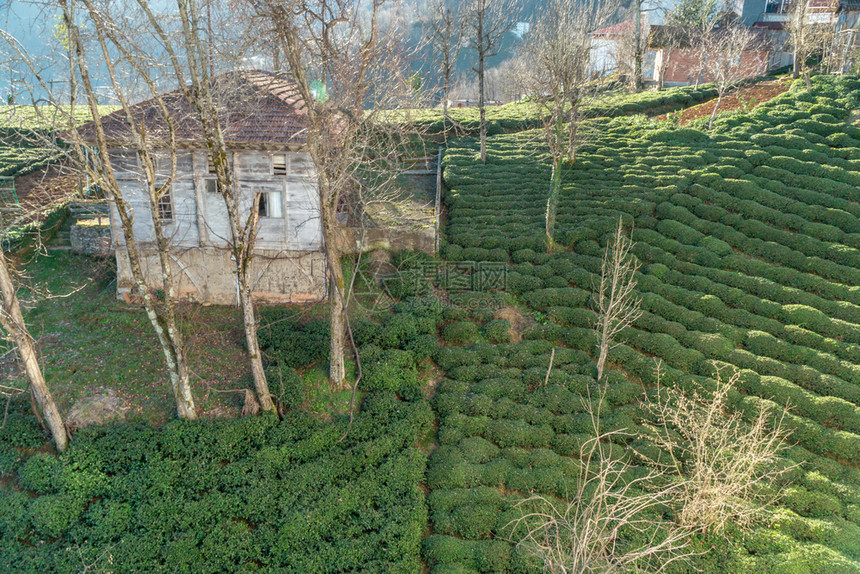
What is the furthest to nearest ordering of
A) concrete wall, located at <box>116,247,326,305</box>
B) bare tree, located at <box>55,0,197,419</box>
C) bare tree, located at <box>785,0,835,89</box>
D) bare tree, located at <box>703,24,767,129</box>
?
1. bare tree, located at <box>703,24,767,129</box>
2. bare tree, located at <box>785,0,835,89</box>
3. concrete wall, located at <box>116,247,326,305</box>
4. bare tree, located at <box>55,0,197,419</box>

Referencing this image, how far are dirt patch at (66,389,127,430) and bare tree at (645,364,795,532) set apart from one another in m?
13.3

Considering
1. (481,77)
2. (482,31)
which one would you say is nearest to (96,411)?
(481,77)

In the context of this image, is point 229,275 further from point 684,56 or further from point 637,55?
point 684,56

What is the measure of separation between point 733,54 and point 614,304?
27237 mm

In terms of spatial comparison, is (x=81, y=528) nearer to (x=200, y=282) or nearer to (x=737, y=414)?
(x=200, y=282)

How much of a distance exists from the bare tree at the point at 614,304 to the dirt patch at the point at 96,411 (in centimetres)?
1298

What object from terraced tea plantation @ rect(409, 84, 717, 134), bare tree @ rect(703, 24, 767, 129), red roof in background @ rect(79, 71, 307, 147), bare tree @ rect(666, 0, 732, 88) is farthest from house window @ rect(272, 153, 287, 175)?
bare tree @ rect(666, 0, 732, 88)

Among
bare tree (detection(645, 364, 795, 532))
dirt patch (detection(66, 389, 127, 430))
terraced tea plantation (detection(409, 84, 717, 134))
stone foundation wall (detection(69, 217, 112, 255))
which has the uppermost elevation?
terraced tea plantation (detection(409, 84, 717, 134))

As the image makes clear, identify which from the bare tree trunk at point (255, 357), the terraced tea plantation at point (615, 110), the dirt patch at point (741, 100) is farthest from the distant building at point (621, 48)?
the bare tree trunk at point (255, 357)

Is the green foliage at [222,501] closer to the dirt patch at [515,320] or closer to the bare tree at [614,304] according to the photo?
the dirt patch at [515,320]

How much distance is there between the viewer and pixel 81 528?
11.0m

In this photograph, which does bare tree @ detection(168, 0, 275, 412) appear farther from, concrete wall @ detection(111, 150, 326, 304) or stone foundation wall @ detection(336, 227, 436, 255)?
stone foundation wall @ detection(336, 227, 436, 255)

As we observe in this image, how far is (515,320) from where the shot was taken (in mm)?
17922

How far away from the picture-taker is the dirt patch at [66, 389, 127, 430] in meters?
13.0
